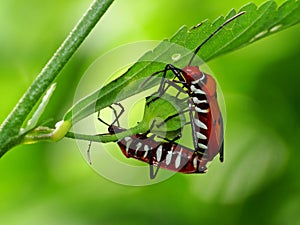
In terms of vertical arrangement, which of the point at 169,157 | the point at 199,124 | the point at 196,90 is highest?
the point at 196,90

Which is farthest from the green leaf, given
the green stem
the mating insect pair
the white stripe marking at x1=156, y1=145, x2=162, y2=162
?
the white stripe marking at x1=156, y1=145, x2=162, y2=162

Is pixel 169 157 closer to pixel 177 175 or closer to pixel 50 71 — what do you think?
pixel 50 71

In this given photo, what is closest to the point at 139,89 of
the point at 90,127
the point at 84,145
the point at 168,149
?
the point at 168,149

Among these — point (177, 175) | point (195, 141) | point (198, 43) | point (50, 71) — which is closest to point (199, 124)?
point (195, 141)

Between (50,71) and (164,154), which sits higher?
(50,71)

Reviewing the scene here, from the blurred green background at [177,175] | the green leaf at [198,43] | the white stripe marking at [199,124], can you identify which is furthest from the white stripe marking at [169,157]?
the blurred green background at [177,175]

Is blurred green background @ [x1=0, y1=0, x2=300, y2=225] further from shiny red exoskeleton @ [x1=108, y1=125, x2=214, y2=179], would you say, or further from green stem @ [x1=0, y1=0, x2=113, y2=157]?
green stem @ [x1=0, y1=0, x2=113, y2=157]
